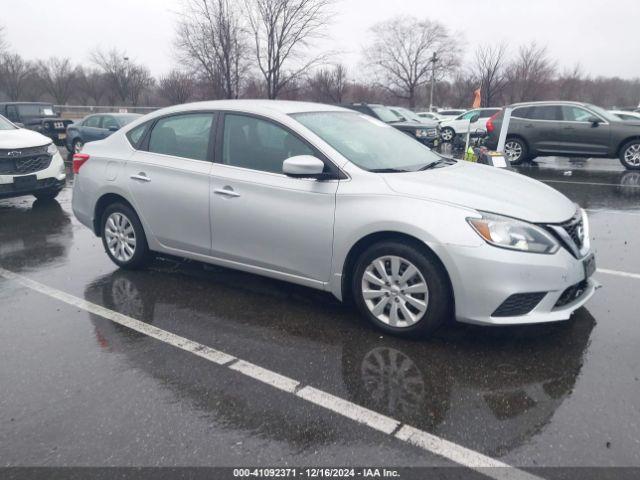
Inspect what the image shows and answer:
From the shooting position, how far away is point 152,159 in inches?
196

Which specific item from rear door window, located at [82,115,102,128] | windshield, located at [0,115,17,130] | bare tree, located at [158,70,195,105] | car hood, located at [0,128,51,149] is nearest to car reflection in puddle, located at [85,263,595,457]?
car hood, located at [0,128,51,149]

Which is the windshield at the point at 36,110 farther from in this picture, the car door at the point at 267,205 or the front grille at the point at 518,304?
the front grille at the point at 518,304

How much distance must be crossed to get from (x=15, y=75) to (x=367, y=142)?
55.9m

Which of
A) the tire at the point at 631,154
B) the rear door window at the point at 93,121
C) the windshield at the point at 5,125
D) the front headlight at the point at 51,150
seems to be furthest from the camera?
the rear door window at the point at 93,121

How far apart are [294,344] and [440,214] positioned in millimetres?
1367

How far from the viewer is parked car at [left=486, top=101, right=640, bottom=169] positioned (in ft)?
41.5

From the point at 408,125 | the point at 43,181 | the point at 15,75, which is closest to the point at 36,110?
the point at 43,181

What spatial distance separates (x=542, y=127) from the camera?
13.6 meters

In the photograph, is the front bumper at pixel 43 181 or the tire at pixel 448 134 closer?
the front bumper at pixel 43 181

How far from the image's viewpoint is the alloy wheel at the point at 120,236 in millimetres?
5211

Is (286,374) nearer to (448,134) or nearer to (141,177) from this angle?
(141,177)

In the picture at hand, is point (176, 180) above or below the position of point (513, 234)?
above

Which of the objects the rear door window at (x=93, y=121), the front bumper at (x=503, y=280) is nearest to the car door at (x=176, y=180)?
the front bumper at (x=503, y=280)

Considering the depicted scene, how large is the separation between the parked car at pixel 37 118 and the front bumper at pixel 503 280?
716 inches
